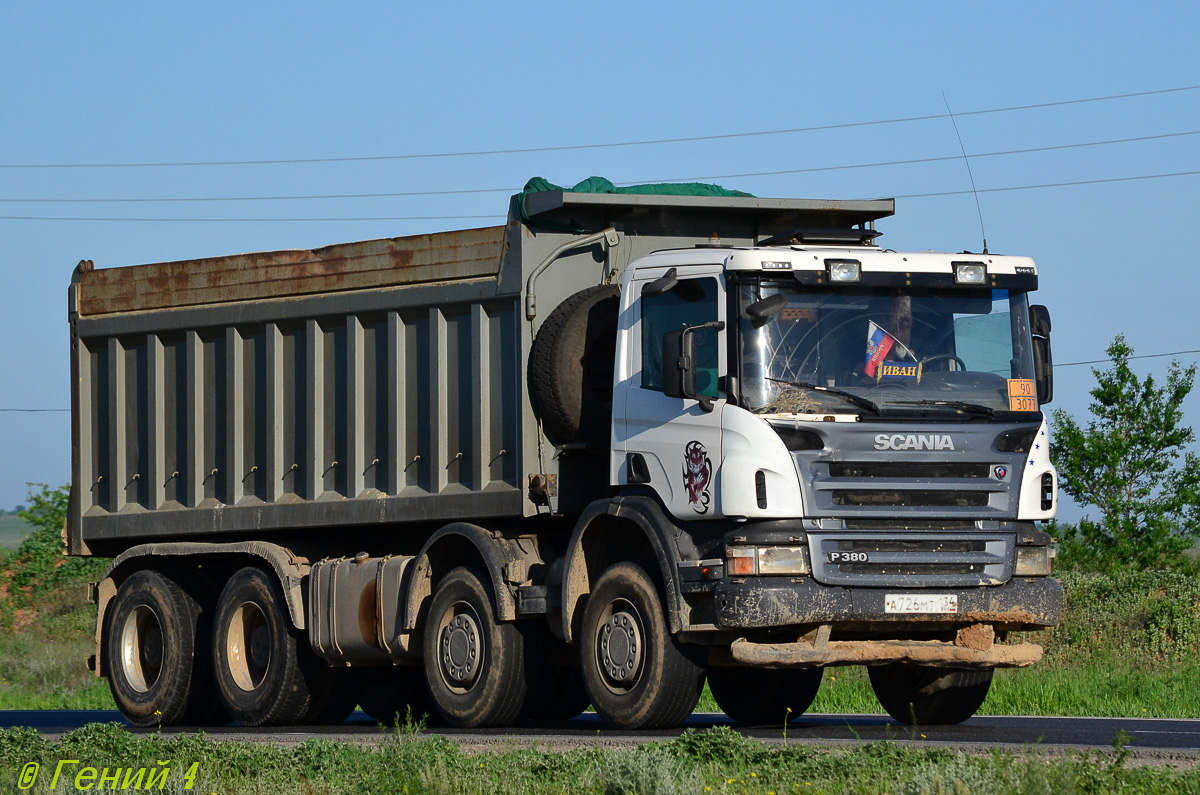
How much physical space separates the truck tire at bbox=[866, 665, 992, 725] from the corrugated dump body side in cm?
299

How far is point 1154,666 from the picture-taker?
2109cm

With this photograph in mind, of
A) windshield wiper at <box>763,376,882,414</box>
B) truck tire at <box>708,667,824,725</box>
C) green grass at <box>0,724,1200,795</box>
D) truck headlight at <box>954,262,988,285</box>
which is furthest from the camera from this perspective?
truck tire at <box>708,667,824,725</box>

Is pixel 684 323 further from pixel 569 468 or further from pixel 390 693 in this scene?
pixel 390 693

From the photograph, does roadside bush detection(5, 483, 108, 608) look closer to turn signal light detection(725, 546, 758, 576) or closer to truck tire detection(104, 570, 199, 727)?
truck tire detection(104, 570, 199, 727)

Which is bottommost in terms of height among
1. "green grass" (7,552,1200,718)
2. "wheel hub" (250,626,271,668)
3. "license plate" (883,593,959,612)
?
"green grass" (7,552,1200,718)

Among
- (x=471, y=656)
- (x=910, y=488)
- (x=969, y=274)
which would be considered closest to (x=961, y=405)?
(x=910, y=488)

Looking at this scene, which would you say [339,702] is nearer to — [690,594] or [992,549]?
[690,594]

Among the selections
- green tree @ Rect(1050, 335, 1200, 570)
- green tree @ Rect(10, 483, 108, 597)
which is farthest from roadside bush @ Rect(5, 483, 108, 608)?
green tree @ Rect(1050, 335, 1200, 570)

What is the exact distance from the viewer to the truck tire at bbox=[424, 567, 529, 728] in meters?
12.4

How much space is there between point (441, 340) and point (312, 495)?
6.59ft

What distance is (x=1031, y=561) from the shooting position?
10.8 meters

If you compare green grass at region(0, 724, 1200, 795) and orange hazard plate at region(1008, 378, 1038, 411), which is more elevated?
orange hazard plate at region(1008, 378, 1038, 411)

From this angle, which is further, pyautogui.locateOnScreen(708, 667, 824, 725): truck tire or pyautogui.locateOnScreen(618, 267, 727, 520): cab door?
pyautogui.locateOnScreen(708, 667, 824, 725): truck tire

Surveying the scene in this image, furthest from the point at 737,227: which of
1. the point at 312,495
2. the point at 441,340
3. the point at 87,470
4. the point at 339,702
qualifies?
the point at 87,470
